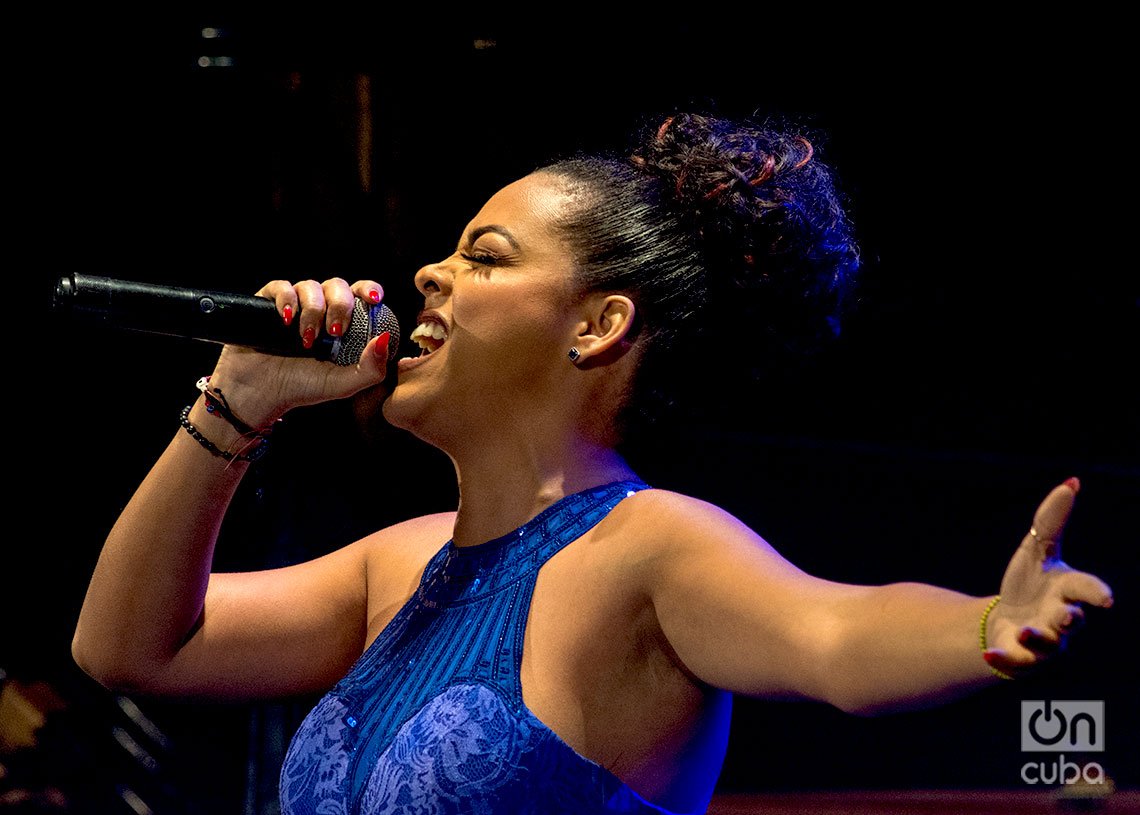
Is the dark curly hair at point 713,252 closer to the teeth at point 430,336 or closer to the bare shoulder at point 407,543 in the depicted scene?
the teeth at point 430,336

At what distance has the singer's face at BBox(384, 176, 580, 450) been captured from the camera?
1.35 meters

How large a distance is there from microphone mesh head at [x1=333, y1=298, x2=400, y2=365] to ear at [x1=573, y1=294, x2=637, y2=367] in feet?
0.68

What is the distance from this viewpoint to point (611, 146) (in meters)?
2.11

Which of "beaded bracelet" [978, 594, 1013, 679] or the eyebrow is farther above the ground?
the eyebrow

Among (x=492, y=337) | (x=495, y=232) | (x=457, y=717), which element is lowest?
(x=457, y=717)

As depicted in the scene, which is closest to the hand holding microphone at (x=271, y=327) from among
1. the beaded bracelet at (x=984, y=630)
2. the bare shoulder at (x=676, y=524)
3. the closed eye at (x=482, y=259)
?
the closed eye at (x=482, y=259)

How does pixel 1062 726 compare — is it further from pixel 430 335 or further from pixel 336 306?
pixel 336 306

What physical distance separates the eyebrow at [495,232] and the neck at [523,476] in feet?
0.71

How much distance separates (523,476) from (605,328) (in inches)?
7.2

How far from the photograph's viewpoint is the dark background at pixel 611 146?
2066 mm

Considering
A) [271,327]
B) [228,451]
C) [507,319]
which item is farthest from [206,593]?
[507,319]

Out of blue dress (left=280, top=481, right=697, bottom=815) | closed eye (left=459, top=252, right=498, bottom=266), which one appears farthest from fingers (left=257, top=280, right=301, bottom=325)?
blue dress (left=280, top=481, right=697, bottom=815)

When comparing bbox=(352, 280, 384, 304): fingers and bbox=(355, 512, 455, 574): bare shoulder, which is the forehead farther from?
A: bbox=(355, 512, 455, 574): bare shoulder

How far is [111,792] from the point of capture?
216 cm
